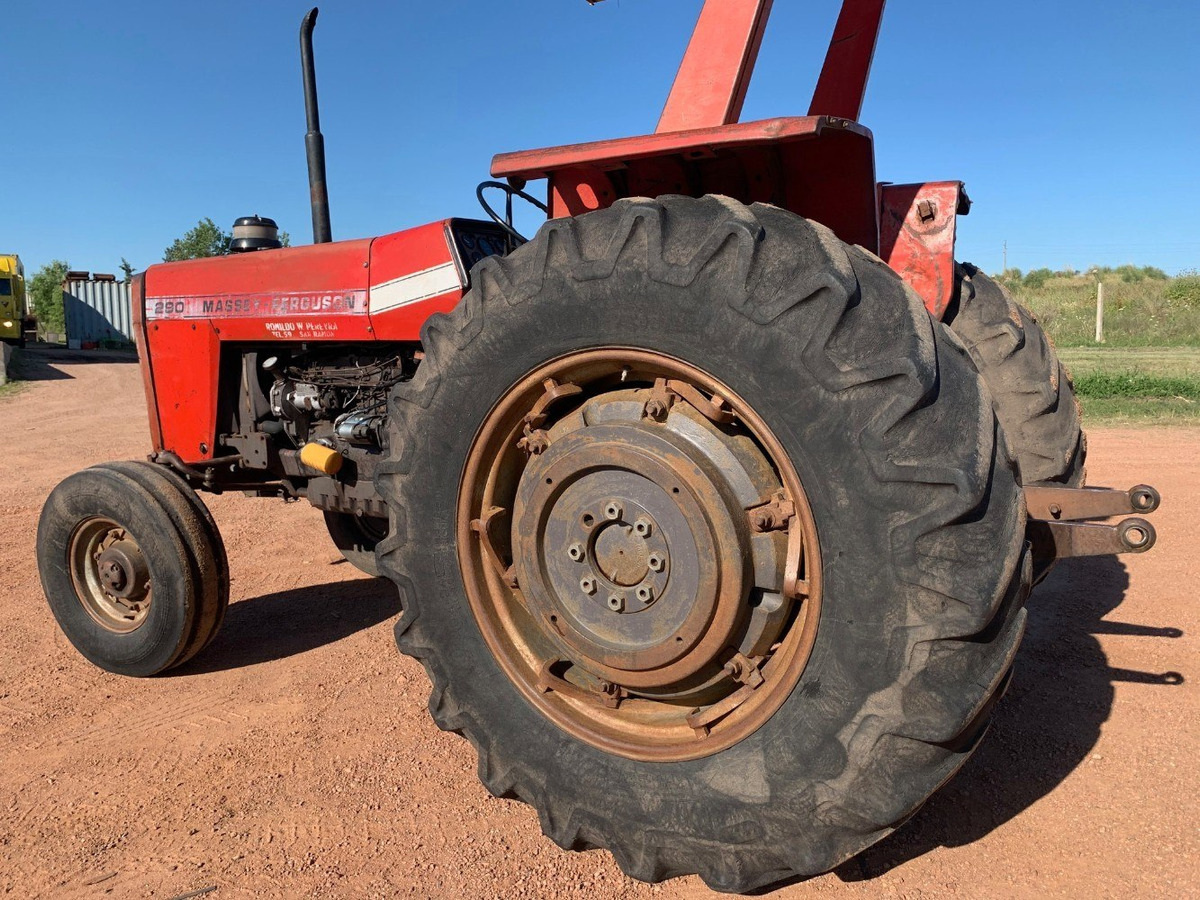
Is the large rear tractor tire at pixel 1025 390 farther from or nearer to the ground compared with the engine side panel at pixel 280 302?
nearer to the ground

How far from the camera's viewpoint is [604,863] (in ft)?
7.07

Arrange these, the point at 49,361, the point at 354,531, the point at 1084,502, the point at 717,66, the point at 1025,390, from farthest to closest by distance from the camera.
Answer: the point at 49,361
the point at 354,531
the point at 1025,390
the point at 717,66
the point at 1084,502

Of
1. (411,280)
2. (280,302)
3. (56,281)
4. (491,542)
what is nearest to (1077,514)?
(491,542)

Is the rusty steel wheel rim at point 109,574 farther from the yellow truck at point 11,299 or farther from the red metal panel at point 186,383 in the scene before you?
the yellow truck at point 11,299

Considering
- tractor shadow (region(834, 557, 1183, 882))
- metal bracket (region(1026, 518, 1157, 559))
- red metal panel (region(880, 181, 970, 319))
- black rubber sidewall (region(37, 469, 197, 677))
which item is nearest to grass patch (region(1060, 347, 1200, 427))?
tractor shadow (region(834, 557, 1183, 882))

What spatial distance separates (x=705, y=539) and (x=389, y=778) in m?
1.37

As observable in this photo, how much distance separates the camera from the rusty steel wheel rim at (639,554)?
189cm

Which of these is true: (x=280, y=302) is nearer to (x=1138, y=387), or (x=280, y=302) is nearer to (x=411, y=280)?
(x=411, y=280)

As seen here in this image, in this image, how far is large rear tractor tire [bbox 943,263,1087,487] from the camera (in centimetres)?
298

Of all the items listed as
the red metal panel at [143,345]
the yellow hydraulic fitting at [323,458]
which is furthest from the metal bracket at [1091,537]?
→ the red metal panel at [143,345]

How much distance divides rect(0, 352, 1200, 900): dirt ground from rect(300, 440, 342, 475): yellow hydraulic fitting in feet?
2.78

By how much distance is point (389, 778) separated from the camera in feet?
8.51

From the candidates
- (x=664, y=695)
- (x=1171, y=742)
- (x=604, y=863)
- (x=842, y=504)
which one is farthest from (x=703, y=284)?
(x=1171, y=742)

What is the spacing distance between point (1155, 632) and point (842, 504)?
2.75 m
